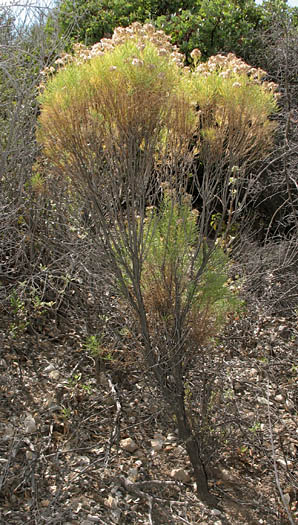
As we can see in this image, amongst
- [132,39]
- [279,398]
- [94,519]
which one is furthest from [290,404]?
[132,39]

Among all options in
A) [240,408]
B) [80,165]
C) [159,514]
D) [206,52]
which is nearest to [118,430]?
[159,514]

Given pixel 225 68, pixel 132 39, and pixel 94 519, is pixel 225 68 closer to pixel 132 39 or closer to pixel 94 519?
pixel 132 39

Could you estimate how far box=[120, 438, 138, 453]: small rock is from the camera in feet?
11.2

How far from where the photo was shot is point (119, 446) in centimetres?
340

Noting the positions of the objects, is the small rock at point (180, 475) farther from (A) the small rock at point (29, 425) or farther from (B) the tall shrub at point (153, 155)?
(A) the small rock at point (29, 425)

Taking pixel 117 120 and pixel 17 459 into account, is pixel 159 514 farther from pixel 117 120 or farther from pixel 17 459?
pixel 117 120

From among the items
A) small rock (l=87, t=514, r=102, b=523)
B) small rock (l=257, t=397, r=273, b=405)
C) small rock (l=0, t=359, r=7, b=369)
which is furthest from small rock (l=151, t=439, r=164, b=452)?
small rock (l=0, t=359, r=7, b=369)

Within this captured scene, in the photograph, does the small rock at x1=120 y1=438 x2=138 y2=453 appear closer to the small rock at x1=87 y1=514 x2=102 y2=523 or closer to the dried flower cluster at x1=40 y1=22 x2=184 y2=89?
the small rock at x1=87 y1=514 x2=102 y2=523

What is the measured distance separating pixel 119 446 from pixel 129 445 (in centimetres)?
6

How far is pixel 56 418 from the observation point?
11.5 ft

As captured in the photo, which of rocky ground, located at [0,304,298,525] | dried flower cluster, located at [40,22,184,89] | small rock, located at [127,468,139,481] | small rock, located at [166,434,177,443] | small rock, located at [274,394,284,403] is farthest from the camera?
small rock, located at [274,394,284,403]

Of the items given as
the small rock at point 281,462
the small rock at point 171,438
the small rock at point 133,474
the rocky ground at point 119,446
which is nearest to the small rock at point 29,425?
the rocky ground at point 119,446

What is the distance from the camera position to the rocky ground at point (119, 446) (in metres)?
2.93

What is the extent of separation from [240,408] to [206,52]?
14.3 feet
